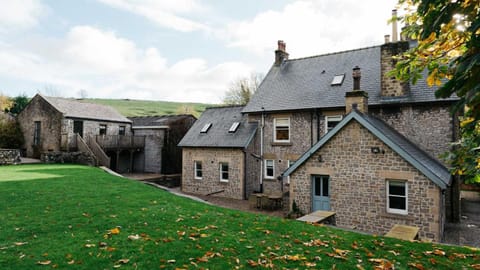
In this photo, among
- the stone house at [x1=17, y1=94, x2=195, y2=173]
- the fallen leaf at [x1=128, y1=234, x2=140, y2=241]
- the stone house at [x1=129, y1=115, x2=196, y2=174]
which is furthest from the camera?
the stone house at [x1=129, y1=115, x2=196, y2=174]

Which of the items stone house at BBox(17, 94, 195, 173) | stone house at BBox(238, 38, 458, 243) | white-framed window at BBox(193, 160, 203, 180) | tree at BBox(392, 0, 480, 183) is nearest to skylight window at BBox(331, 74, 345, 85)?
stone house at BBox(238, 38, 458, 243)

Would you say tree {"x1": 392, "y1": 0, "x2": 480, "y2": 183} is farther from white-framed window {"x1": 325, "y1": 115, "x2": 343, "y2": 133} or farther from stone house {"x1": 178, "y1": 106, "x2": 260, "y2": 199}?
stone house {"x1": 178, "y1": 106, "x2": 260, "y2": 199}

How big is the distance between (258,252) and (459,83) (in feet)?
14.9

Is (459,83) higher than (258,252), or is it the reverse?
(459,83)

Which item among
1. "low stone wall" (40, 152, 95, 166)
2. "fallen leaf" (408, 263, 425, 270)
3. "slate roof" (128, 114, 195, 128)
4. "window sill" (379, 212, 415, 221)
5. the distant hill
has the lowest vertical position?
"window sill" (379, 212, 415, 221)

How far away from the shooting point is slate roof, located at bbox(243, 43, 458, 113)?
17.6 meters

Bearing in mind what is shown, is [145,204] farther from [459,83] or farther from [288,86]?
[288,86]

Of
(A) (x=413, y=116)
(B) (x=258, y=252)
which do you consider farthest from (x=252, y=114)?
(B) (x=258, y=252)

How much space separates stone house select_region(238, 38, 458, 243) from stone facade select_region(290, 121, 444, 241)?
1.5 inches

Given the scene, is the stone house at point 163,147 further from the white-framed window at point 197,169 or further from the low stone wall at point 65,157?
the white-framed window at point 197,169

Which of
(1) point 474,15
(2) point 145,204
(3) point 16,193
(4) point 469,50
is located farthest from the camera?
(3) point 16,193

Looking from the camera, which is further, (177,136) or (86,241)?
(177,136)

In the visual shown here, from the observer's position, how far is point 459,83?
10.4ft

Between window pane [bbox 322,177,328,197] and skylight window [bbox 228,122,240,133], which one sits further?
skylight window [bbox 228,122,240,133]
